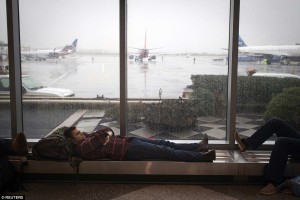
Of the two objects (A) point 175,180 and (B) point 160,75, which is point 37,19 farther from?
(A) point 175,180

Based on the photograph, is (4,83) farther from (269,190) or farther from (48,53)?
(269,190)

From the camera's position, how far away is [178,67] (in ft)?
11.2

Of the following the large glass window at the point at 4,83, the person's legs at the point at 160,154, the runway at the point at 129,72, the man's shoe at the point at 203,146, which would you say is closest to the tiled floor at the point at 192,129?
the runway at the point at 129,72

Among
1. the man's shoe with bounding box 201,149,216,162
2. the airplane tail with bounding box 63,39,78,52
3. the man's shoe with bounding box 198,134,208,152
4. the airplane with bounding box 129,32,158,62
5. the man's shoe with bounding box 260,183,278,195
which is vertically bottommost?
the man's shoe with bounding box 260,183,278,195

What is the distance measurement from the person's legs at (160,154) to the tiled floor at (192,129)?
0.56 m

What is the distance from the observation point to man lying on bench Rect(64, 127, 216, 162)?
2.91 m

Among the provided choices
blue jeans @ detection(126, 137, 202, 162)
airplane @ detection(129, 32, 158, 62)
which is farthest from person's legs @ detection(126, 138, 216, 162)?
airplane @ detection(129, 32, 158, 62)

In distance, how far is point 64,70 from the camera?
3479 millimetres

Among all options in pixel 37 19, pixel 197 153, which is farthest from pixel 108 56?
pixel 197 153

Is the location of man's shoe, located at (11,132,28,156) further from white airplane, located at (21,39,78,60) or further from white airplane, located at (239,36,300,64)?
white airplane, located at (239,36,300,64)

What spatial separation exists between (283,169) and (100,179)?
1.76m

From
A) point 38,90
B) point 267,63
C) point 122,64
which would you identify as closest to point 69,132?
point 38,90

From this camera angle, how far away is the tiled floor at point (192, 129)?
3.46 metres

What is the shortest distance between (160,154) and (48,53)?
69.4 inches
